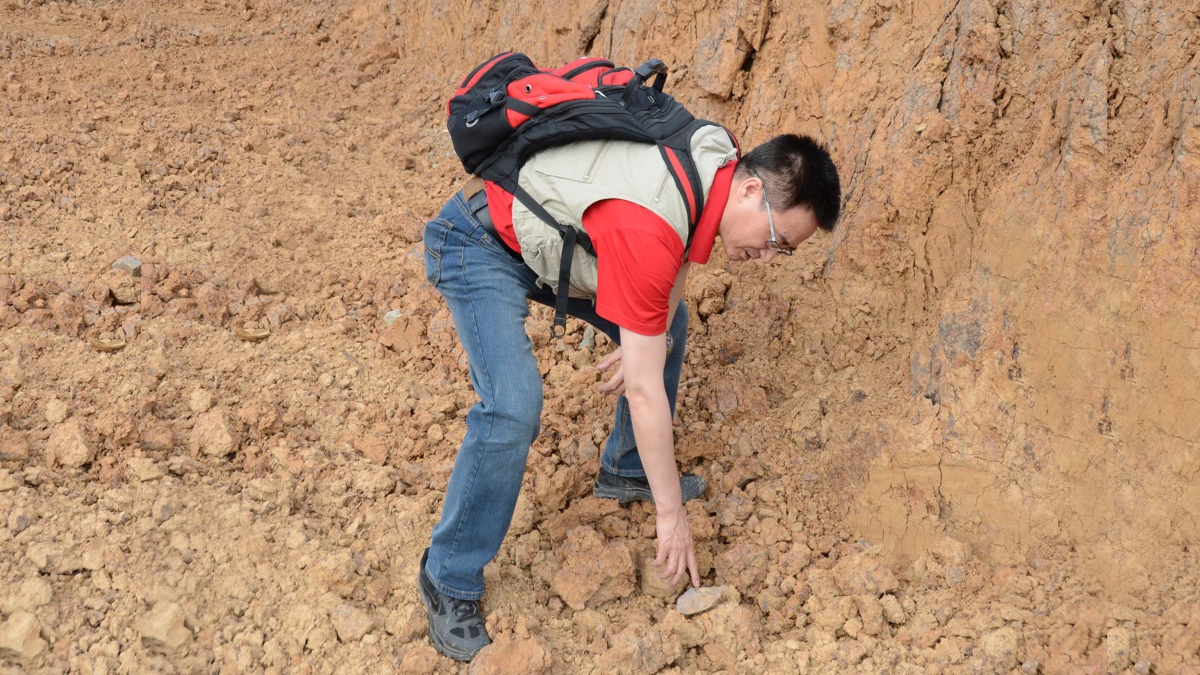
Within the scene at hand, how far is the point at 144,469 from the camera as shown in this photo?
134 inches

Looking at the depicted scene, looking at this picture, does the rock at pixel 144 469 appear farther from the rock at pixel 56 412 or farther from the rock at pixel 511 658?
the rock at pixel 511 658

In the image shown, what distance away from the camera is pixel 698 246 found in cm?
260

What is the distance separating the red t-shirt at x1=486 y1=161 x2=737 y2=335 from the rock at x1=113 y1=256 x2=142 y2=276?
332 cm

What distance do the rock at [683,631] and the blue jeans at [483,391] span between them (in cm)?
62

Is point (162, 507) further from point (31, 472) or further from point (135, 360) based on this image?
point (135, 360)

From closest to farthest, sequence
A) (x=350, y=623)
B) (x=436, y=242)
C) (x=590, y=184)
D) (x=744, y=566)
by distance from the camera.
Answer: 1. (x=590, y=184)
2. (x=436, y=242)
3. (x=350, y=623)
4. (x=744, y=566)

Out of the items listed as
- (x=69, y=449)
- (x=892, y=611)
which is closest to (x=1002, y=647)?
(x=892, y=611)

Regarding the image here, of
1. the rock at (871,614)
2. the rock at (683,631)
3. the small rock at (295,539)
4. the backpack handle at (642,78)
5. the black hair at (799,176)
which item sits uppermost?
the backpack handle at (642,78)

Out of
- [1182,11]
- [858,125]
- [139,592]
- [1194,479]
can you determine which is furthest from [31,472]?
[1182,11]

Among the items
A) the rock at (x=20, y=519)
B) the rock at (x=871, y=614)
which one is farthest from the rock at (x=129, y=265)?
the rock at (x=871, y=614)

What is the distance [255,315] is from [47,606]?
201cm

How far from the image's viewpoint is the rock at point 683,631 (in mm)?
2971

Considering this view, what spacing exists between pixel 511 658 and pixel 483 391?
2.74 ft

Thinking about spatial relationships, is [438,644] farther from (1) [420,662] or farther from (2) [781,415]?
(2) [781,415]
